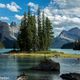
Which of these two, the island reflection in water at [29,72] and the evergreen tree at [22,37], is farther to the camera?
the evergreen tree at [22,37]

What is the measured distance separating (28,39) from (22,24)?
Answer: 13.0m

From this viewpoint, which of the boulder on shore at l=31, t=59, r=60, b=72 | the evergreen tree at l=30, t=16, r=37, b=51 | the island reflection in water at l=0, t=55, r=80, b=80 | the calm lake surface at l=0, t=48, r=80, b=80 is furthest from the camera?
the evergreen tree at l=30, t=16, r=37, b=51

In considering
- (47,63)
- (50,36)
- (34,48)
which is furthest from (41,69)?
(50,36)

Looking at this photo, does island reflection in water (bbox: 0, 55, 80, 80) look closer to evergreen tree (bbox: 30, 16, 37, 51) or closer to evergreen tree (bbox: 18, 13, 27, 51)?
evergreen tree (bbox: 18, 13, 27, 51)

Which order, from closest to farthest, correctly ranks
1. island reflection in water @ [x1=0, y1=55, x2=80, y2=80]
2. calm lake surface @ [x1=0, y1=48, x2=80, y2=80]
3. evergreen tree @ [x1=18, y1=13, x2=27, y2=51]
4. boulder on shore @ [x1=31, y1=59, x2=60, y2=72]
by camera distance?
calm lake surface @ [x1=0, y1=48, x2=80, y2=80] → island reflection in water @ [x1=0, y1=55, x2=80, y2=80] → boulder on shore @ [x1=31, y1=59, x2=60, y2=72] → evergreen tree @ [x1=18, y1=13, x2=27, y2=51]

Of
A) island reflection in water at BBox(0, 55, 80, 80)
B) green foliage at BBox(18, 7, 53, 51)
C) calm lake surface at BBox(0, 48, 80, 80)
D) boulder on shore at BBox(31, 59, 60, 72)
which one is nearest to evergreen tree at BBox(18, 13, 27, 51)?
green foliage at BBox(18, 7, 53, 51)

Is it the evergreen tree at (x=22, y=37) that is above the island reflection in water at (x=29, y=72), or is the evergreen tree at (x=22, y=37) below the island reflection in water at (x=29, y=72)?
above

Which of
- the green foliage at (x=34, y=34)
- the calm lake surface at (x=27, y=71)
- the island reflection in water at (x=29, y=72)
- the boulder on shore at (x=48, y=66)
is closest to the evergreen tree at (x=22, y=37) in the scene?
the green foliage at (x=34, y=34)

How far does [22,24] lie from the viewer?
582 ft

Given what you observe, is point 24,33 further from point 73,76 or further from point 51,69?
point 73,76

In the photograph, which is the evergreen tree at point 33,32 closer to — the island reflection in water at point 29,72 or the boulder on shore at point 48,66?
the island reflection in water at point 29,72

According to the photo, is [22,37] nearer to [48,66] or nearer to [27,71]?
[48,66]

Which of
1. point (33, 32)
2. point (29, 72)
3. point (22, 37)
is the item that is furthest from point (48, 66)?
point (33, 32)

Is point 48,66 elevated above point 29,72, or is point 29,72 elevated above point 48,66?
point 48,66
